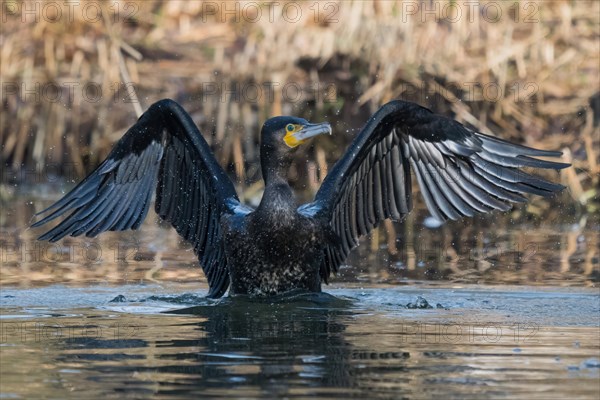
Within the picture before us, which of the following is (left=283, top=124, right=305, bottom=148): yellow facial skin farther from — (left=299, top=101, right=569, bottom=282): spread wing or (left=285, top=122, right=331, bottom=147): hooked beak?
(left=299, top=101, right=569, bottom=282): spread wing

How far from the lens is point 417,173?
7926 millimetres

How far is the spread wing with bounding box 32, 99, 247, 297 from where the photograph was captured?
7.95 meters

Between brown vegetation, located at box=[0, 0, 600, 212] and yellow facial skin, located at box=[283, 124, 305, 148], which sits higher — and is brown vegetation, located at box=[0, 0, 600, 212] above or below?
above

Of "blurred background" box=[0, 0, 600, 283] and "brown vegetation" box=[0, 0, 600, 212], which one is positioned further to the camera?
"brown vegetation" box=[0, 0, 600, 212]

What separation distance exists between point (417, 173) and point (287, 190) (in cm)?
97

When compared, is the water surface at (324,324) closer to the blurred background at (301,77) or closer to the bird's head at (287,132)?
the bird's head at (287,132)

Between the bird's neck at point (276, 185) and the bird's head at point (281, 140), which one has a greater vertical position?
the bird's head at point (281, 140)

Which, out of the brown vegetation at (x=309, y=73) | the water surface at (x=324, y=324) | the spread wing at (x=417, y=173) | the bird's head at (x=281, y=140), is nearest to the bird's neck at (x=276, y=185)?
the bird's head at (x=281, y=140)

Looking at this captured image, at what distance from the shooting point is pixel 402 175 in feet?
26.1

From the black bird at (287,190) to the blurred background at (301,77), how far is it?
402 cm

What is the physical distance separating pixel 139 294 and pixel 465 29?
7.59 m

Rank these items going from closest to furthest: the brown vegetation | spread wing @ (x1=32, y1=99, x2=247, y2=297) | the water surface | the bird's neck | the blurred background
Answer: the water surface, the bird's neck, spread wing @ (x1=32, y1=99, x2=247, y2=297), the blurred background, the brown vegetation

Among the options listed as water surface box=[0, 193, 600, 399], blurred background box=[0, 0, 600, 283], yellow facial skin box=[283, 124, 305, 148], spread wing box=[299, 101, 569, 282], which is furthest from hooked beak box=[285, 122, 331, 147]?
blurred background box=[0, 0, 600, 283]

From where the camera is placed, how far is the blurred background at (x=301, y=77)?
43.2 ft
